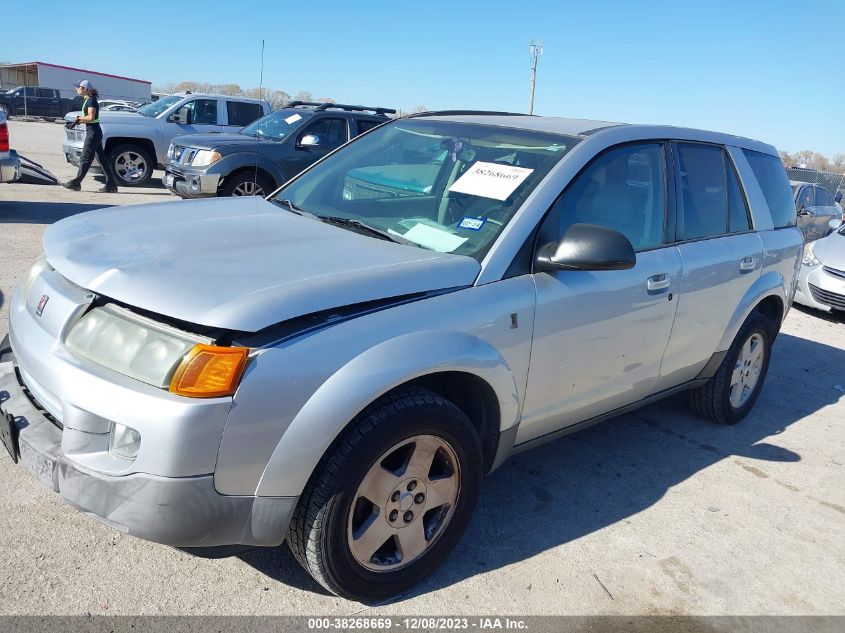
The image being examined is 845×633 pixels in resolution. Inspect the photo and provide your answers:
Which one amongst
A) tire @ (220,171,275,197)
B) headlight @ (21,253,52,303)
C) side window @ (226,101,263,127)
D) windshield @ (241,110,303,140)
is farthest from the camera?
side window @ (226,101,263,127)

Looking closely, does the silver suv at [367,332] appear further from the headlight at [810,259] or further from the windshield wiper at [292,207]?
the headlight at [810,259]

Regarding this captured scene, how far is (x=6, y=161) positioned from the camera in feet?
28.2

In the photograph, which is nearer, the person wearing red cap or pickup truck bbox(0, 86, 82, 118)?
the person wearing red cap

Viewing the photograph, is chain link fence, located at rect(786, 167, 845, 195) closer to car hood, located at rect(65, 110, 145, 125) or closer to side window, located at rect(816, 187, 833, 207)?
side window, located at rect(816, 187, 833, 207)

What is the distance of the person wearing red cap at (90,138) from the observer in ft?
37.5

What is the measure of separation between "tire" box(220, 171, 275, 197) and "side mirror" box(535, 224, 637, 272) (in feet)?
25.1

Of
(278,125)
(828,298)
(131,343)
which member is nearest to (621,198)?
(131,343)

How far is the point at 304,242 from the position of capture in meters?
2.94

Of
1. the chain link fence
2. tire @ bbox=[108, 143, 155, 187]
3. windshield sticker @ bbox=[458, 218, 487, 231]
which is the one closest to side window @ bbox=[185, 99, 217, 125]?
tire @ bbox=[108, 143, 155, 187]

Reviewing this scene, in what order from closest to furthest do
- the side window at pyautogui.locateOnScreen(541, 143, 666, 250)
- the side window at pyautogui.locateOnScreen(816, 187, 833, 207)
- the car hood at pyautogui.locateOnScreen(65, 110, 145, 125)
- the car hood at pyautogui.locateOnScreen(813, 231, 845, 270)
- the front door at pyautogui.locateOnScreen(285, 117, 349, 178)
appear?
the side window at pyautogui.locateOnScreen(541, 143, 666, 250)
the car hood at pyautogui.locateOnScreen(813, 231, 845, 270)
the front door at pyautogui.locateOnScreen(285, 117, 349, 178)
the side window at pyautogui.locateOnScreen(816, 187, 833, 207)
the car hood at pyautogui.locateOnScreen(65, 110, 145, 125)

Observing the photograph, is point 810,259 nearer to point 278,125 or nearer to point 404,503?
point 278,125

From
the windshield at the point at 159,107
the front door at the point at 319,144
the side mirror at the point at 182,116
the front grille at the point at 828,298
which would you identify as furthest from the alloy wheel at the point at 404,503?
the windshield at the point at 159,107

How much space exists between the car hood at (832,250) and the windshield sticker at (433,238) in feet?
23.1

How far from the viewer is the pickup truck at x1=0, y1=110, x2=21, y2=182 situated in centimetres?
859
